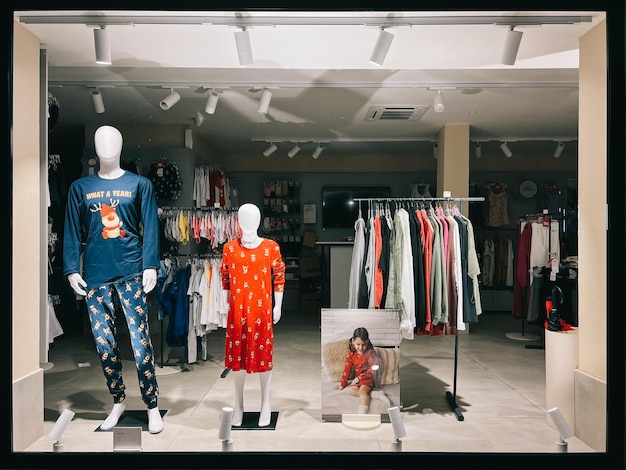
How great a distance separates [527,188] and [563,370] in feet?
21.5

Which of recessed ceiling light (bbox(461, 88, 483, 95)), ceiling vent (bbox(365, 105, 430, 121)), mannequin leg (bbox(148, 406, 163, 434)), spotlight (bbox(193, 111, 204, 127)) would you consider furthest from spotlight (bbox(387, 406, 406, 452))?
spotlight (bbox(193, 111, 204, 127))

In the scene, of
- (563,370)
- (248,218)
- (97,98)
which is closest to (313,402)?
(248,218)

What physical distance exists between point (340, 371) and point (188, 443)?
43.3 inches

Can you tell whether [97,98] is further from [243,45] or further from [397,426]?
[397,426]

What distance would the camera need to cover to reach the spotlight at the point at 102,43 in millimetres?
3051

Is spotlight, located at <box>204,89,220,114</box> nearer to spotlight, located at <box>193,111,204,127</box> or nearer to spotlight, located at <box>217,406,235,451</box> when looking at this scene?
spotlight, located at <box>193,111,204,127</box>

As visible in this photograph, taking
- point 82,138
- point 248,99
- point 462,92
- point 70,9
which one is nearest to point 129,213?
point 70,9

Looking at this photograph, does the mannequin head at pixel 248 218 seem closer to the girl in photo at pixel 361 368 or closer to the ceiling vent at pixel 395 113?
the girl in photo at pixel 361 368

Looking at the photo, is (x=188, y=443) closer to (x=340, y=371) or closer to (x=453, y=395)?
(x=340, y=371)

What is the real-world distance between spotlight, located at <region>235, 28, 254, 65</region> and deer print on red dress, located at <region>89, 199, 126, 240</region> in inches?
49.0

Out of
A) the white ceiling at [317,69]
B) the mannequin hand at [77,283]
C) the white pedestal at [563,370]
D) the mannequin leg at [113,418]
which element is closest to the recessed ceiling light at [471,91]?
the white ceiling at [317,69]

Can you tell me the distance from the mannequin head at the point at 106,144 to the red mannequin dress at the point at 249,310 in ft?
3.23

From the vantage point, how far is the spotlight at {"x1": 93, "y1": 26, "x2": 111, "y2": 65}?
3.05m

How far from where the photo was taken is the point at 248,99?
5.55 metres
